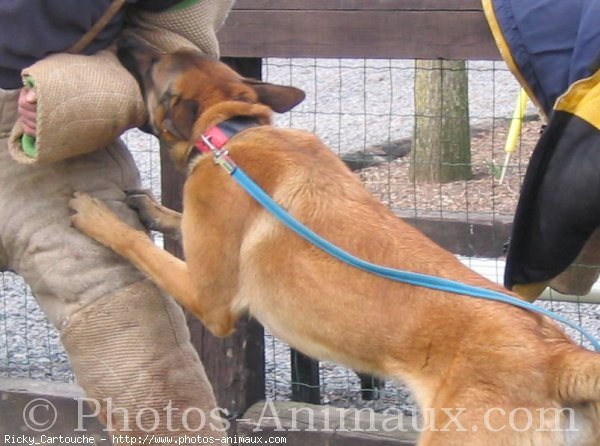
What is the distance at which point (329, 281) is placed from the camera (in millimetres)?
3303

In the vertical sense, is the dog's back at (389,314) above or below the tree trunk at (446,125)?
below

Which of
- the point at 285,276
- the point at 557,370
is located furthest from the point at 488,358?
the point at 285,276

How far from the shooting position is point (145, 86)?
371cm

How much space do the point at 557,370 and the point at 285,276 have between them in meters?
0.88

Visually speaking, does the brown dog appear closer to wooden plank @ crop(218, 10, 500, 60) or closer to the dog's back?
the dog's back

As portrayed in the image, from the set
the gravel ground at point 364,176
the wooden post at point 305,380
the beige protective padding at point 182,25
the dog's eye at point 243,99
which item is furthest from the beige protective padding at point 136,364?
the gravel ground at point 364,176

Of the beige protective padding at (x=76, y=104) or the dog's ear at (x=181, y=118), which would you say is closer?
the beige protective padding at (x=76, y=104)

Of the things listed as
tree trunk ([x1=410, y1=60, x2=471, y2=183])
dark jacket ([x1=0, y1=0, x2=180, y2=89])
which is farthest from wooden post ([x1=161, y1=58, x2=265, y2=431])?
tree trunk ([x1=410, y1=60, x2=471, y2=183])

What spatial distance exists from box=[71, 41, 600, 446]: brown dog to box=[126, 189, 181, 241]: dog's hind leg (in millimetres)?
170

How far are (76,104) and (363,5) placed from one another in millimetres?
1381

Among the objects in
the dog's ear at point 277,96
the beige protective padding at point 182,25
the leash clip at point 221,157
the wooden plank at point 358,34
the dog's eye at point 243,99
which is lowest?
the leash clip at point 221,157

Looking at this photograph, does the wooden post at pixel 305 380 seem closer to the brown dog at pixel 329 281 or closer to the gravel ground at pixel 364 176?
the gravel ground at pixel 364 176

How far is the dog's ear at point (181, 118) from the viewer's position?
3684mm

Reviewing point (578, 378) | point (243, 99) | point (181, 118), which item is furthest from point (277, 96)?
point (578, 378)
